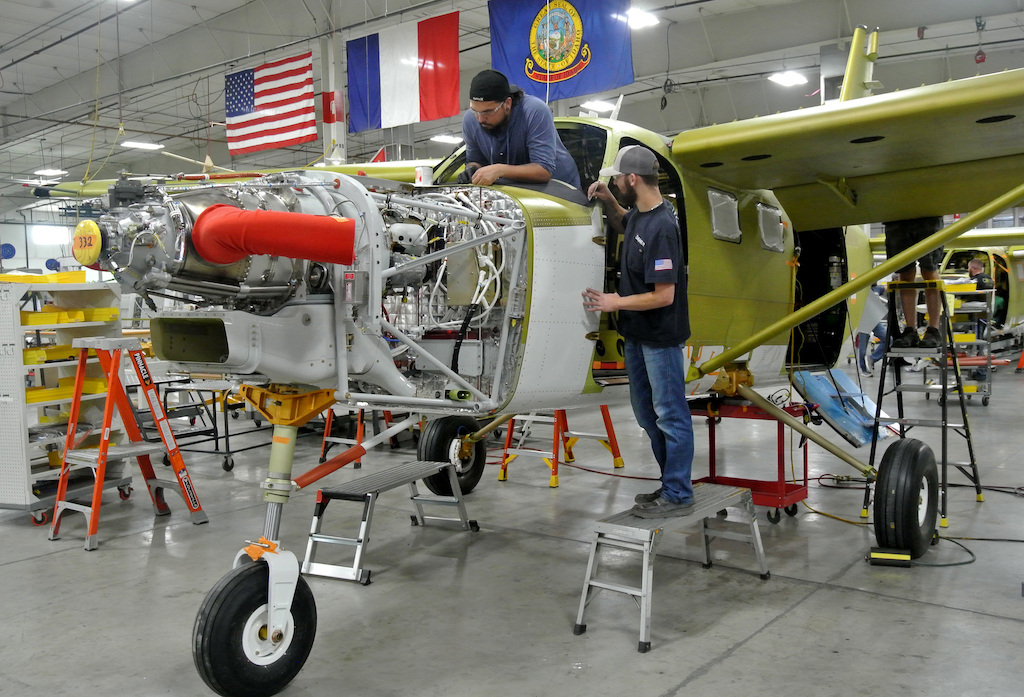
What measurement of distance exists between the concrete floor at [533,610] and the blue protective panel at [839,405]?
26.5 inches

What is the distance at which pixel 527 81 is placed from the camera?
12008 mm

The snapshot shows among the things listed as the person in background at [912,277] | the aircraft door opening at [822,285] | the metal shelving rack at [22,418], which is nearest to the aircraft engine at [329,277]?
the metal shelving rack at [22,418]

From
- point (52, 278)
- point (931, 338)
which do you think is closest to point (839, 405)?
point (931, 338)

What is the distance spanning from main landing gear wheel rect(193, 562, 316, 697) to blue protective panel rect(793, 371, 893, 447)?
5229 millimetres

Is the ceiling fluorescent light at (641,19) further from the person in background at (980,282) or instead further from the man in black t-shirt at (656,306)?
the man in black t-shirt at (656,306)

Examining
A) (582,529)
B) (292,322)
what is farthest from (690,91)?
(292,322)

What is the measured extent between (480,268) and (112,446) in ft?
13.9

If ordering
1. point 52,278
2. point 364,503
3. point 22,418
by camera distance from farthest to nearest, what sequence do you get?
point 52,278, point 22,418, point 364,503

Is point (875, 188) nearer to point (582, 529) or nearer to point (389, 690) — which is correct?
point (582, 529)

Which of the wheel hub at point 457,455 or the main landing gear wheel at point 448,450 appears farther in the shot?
the wheel hub at point 457,455

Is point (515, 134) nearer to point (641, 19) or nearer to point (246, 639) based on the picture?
point (246, 639)

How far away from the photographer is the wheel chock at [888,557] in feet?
16.5

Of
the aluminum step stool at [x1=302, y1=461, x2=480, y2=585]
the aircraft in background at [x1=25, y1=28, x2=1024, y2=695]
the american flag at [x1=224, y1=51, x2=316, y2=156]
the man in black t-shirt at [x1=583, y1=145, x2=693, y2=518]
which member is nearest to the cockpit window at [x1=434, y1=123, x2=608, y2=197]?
the aircraft in background at [x1=25, y1=28, x2=1024, y2=695]

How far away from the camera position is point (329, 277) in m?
3.66
